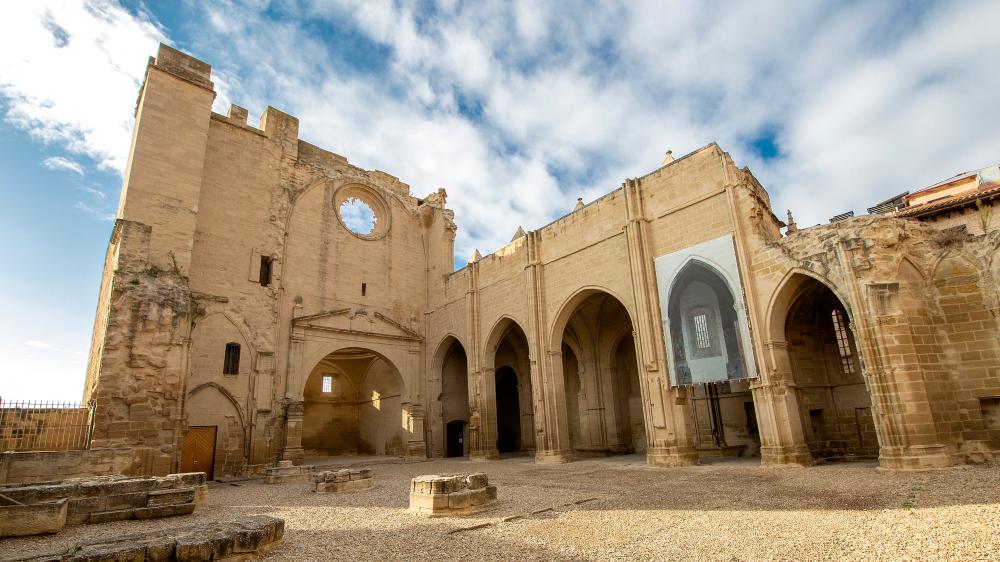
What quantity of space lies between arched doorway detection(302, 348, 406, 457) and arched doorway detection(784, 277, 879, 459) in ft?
52.0

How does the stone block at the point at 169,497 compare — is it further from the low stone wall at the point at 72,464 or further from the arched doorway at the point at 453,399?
the arched doorway at the point at 453,399

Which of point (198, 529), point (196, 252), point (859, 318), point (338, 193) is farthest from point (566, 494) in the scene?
point (338, 193)

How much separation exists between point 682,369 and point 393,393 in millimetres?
12807

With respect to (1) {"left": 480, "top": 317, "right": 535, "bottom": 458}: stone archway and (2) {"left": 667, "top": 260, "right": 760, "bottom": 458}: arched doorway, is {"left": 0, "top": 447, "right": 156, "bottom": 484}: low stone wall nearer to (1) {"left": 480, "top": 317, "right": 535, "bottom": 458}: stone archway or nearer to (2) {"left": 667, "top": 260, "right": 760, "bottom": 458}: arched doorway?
(1) {"left": 480, "top": 317, "right": 535, "bottom": 458}: stone archway

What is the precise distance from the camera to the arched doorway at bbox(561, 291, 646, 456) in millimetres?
19688

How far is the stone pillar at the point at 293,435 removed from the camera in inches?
667

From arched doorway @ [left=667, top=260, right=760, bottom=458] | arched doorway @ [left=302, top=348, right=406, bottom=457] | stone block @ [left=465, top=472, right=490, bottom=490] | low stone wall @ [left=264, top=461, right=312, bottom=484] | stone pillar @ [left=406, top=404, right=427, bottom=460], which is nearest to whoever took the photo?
stone block @ [left=465, top=472, right=490, bottom=490]

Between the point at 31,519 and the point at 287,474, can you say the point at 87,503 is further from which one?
the point at 287,474

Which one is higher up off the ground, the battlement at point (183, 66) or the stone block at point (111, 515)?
the battlement at point (183, 66)

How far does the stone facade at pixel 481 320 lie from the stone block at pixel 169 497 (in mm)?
5017

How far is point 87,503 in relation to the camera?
7.62m

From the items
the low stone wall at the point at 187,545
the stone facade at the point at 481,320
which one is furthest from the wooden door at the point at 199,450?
the low stone wall at the point at 187,545

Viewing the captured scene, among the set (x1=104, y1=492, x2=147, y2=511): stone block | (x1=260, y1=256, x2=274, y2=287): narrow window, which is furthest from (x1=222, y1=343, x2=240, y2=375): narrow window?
(x1=104, y1=492, x2=147, y2=511): stone block

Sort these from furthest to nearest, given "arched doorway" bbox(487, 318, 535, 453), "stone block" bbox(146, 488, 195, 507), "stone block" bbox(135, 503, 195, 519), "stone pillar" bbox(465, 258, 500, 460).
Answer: "arched doorway" bbox(487, 318, 535, 453) < "stone pillar" bbox(465, 258, 500, 460) < "stone block" bbox(146, 488, 195, 507) < "stone block" bbox(135, 503, 195, 519)
